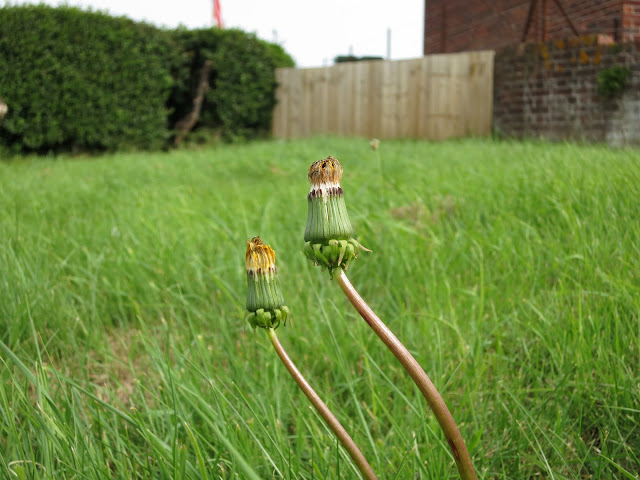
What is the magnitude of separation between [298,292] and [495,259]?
802mm

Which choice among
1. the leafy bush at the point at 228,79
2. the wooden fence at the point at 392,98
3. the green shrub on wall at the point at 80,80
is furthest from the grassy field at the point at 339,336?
the leafy bush at the point at 228,79

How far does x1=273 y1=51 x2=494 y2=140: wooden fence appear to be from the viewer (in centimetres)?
977

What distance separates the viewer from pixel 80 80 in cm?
852

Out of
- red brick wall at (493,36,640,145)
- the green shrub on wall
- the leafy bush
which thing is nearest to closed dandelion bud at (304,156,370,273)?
red brick wall at (493,36,640,145)

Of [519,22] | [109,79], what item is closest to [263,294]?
[109,79]

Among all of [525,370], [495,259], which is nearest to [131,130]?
[495,259]

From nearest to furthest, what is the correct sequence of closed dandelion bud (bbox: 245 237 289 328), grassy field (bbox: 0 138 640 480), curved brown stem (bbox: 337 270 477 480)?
curved brown stem (bbox: 337 270 477 480)
closed dandelion bud (bbox: 245 237 289 328)
grassy field (bbox: 0 138 640 480)

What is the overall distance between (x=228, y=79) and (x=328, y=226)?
1114 centimetres

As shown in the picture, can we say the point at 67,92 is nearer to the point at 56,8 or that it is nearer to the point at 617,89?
the point at 56,8

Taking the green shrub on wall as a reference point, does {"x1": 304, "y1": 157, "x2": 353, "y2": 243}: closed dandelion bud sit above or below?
below

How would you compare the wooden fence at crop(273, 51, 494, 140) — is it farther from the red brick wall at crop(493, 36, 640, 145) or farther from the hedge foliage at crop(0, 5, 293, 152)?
the hedge foliage at crop(0, 5, 293, 152)

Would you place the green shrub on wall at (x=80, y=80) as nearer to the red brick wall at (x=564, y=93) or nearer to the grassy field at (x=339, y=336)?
the grassy field at (x=339, y=336)

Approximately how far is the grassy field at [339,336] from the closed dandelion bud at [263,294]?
16cm

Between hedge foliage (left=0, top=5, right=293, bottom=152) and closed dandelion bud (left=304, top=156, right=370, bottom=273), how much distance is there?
8760 millimetres
